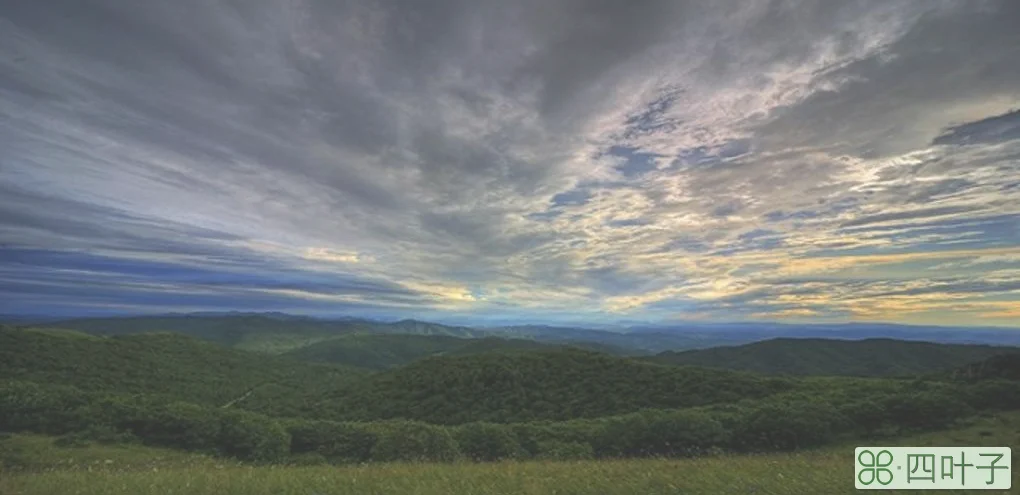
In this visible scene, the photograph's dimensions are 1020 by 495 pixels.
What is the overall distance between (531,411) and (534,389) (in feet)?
47.0

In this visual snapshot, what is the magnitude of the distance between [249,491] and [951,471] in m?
15.2

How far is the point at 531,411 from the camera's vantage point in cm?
10044

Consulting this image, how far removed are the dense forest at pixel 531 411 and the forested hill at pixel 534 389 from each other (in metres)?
0.48

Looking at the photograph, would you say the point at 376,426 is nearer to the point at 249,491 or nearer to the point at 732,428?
the point at 732,428

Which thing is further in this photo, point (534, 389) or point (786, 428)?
point (534, 389)

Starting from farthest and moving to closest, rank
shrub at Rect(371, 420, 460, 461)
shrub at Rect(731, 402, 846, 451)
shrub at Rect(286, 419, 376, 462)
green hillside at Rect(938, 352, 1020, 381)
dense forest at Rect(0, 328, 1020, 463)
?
green hillside at Rect(938, 352, 1020, 381)
shrub at Rect(286, 419, 376, 462)
dense forest at Rect(0, 328, 1020, 463)
shrub at Rect(371, 420, 460, 461)
shrub at Rect(731, 402, 846, 451)

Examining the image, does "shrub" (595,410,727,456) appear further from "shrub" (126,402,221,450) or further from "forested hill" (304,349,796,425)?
"shrub" (126,402,221,450)

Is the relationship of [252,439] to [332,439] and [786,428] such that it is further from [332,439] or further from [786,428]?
[786,428]

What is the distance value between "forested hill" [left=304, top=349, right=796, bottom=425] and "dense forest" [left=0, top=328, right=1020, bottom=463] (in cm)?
48

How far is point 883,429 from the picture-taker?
48.1 m

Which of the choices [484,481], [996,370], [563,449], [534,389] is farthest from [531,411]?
[484,481]

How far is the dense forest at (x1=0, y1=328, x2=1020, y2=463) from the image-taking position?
1930 inches

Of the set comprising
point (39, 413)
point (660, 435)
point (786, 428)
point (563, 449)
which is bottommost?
point (39, 413)

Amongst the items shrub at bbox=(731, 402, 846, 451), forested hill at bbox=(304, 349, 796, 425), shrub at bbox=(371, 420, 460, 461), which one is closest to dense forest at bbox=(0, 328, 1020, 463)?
shrub at bbox=(731, 402, 846, 451)
